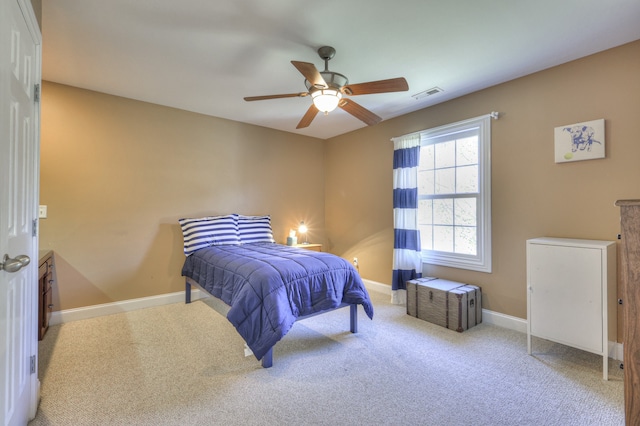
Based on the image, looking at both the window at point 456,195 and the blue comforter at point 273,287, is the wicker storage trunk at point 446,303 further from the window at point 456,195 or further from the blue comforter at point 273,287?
the blue comforter at point 273,287

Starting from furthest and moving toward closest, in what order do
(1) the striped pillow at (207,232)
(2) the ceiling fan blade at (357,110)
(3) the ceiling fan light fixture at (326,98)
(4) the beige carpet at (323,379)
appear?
(1) the striped pillow at (207,232), (2) the ceiling fan blade at (357,110), (3) the ceiling fan light fixture at (326,98), (4) the beige carpet at (323,379)

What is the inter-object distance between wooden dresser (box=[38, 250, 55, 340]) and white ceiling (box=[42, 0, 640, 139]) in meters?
1.73

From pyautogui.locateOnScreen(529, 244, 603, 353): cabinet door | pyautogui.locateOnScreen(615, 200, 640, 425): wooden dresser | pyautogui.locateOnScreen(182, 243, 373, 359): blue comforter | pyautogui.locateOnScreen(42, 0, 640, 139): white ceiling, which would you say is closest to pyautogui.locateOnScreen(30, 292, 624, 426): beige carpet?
pyautogui.locateOnScreen(529, 244, 603, 353): cabinet door

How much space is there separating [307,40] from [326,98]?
0.46 meters

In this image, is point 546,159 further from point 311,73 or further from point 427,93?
point 311,73

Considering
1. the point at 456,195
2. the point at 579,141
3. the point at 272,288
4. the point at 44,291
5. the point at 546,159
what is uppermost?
the point at 579,141

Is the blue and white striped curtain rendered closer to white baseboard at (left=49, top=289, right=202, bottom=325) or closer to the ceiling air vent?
the ceiling air vent

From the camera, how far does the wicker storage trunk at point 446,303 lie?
9.15 feet

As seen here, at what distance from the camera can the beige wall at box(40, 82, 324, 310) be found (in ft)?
9.89

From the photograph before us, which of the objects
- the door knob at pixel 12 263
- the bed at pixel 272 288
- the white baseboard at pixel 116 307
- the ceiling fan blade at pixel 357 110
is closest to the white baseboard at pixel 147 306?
the white baseboard at pixel 116 307

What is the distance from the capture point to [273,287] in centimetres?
214

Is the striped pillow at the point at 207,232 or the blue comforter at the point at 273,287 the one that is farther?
the striped pillow at the point at 207,232

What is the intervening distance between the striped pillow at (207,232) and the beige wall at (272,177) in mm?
307

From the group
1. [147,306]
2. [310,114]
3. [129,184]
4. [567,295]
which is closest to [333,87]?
[310,114]
